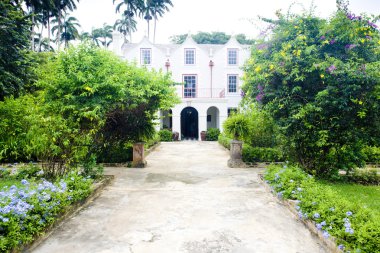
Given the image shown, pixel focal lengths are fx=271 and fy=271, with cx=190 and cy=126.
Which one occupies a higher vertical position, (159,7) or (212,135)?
(159,7)

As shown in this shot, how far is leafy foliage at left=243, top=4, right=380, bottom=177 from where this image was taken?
6.63 meters

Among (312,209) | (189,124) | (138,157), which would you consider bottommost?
(312,209)

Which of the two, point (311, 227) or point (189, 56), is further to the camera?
point (189, 56)

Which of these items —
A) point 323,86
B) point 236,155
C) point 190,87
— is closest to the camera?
point 323,86

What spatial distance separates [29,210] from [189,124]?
897 inches

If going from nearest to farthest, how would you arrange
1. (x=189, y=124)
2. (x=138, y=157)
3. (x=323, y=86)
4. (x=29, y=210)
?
(x=29, y=210)
(x=323, y=86)
(x=138, y=157)
(x=189, y=124)

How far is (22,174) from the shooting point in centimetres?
734

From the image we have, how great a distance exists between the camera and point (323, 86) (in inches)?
287

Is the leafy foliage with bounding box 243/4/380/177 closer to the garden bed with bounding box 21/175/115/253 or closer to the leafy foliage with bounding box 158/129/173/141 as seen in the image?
the garden bed with bounding box 21/175/115/253

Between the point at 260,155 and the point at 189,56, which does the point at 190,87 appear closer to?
the point at 189,56

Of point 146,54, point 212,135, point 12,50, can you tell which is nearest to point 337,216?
point 12,50

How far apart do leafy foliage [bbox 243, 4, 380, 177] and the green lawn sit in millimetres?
767

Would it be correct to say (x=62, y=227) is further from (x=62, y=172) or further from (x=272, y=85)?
(x=272, y=85)

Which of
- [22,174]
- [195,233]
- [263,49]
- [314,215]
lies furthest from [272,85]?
[22,174]
